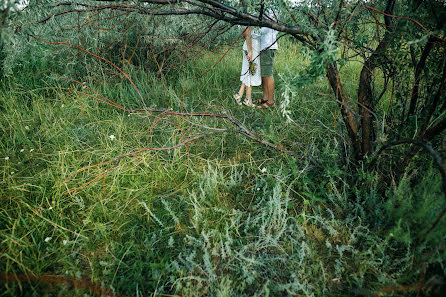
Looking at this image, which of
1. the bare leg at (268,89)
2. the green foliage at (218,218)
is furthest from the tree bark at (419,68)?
the bare leg at (268,89)

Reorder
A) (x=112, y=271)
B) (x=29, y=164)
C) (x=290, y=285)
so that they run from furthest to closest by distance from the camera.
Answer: (x=29, y=164) < (x=112, y=271) < (x=290, y=285)

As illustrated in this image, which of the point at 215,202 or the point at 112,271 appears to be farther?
the point at 215,202

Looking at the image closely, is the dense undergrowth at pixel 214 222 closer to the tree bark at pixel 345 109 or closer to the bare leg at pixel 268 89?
the tree bark at pixel 345 109

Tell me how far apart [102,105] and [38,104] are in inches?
25.7

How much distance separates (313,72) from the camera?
146 cm

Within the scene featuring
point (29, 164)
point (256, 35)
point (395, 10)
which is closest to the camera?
point (395, 10)

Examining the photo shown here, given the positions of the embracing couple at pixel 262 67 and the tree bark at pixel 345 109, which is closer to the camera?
the tree bark at pixel 345 109

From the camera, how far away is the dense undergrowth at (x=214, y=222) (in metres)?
1.42

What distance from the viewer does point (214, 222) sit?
70.9 inches

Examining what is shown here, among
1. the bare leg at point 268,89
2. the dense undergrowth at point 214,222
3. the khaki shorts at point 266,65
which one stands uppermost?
the khaki shorts at point 266,65

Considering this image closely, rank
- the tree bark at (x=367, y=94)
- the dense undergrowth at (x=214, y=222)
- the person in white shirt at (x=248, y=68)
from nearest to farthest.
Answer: the dense undergrowth at (x=214, y=222), the tree bark at (x=367, y=94), the person in white shirt at (x=248, y=68)

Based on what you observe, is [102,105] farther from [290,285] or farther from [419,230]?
[419,230]

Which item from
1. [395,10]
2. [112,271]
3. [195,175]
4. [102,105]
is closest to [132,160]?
[195,175]

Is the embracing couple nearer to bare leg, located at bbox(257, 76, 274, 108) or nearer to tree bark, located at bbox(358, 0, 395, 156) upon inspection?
bare leg, located at bbox(257, 76, 274, 108)
